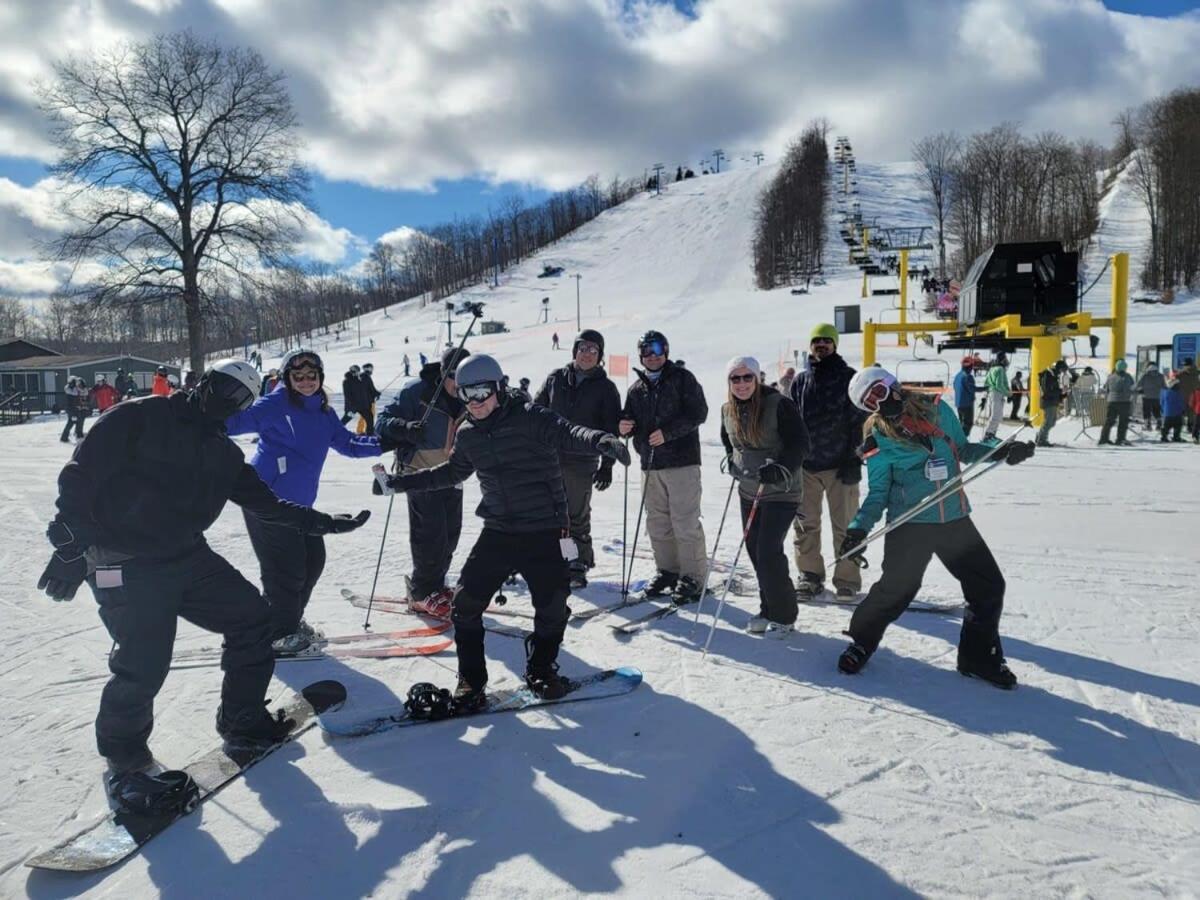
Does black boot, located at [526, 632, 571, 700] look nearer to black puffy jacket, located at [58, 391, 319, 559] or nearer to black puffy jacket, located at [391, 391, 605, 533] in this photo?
black puffy jacket, located at [391, 391, 605, 533]

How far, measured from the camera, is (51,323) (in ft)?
304

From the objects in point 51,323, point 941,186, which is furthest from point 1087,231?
point 51,323

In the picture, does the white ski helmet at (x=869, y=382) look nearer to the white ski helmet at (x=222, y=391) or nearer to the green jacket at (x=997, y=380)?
the white ski helmet at (x=222, y=391)

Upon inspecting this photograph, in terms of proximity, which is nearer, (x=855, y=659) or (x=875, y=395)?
(x=875, y=395)

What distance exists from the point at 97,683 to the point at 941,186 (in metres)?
73.3

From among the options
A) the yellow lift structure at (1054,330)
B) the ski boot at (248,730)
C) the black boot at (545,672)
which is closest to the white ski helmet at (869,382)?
the black boot at (545,672)

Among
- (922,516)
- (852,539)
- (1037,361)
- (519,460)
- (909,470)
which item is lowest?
(852,539)

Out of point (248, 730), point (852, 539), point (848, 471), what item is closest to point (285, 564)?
point (248, 730)

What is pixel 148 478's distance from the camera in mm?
2898

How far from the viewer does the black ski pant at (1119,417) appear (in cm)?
1258

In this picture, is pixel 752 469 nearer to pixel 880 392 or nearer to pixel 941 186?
pixel 880 392

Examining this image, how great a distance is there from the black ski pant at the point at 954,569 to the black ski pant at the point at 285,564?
3.14 m

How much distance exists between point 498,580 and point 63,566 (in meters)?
1.71

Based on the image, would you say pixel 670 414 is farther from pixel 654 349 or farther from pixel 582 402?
pixel 582 402
